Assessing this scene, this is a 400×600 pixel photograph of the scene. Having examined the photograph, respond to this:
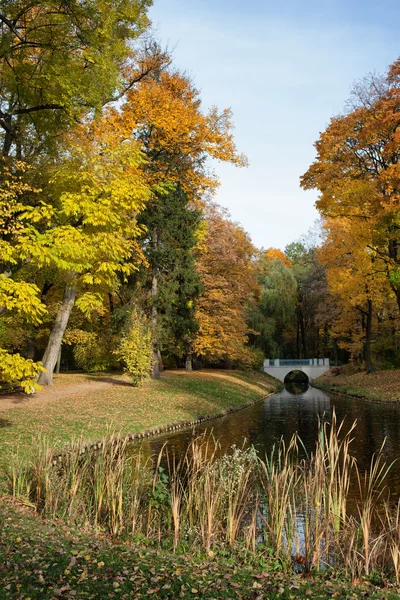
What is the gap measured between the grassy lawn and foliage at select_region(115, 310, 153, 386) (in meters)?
16.5

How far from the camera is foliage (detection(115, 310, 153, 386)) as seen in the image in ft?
73.3

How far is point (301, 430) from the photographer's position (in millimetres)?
17109

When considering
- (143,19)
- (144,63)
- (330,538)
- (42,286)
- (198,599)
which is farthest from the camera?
(42,286)

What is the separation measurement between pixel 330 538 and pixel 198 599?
2.20 metres

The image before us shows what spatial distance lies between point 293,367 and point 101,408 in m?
36.5

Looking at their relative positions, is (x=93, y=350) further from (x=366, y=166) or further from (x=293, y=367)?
(x=293, y=367)

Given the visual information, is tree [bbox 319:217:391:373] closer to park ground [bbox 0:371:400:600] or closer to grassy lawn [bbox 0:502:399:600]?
park ground [bbox 0:371:400:600]

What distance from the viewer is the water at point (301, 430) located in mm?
12742

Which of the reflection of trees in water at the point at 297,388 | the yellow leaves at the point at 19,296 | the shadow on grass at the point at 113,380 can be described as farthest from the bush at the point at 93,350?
the yellow leaves at the point at 19,296

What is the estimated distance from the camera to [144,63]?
68.1 feet

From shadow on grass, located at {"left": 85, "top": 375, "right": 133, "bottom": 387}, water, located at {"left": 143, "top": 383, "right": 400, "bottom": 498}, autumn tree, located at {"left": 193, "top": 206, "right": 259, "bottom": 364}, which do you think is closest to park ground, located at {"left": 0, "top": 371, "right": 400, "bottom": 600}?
water, located at {"left": 143, "top": 383, "right": 400, "bottom": 498}

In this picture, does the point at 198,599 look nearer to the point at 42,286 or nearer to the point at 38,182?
the point at 38,182

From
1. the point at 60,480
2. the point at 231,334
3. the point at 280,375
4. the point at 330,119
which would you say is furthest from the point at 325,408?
the point at 280,375

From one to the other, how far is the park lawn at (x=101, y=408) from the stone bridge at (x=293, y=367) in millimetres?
23493
